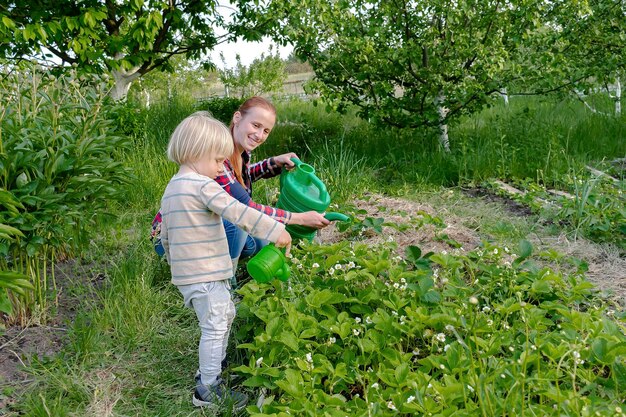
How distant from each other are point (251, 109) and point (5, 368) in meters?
1.63

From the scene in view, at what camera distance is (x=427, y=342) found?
2205mm

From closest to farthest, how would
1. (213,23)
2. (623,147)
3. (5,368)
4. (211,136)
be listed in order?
1. (211,136)
2. (5,368)
3. (623,147)
4. (213,23)

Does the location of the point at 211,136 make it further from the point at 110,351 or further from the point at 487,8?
the point at 487,8

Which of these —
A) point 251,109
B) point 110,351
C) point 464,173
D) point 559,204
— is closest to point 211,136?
point 251,109

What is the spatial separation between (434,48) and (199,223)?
3809 millimetres

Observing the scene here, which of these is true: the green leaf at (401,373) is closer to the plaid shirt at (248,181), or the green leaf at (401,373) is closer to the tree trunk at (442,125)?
the plaid shirt at (248,181)

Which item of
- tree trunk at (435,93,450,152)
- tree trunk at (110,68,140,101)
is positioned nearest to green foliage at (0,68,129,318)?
tree trunk at (435,93,450,152)

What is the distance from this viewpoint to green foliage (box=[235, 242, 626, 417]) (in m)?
1.62

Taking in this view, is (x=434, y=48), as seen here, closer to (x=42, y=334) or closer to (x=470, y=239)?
(x=470, y=239)

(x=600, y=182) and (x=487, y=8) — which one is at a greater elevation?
(x=487, y=8)

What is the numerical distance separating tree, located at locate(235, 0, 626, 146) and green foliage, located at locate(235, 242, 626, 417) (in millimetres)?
2859

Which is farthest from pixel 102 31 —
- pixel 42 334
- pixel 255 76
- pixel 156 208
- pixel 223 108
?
pixel 255 76

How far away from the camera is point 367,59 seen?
5113 millimetres

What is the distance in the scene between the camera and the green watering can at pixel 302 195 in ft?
8.84
